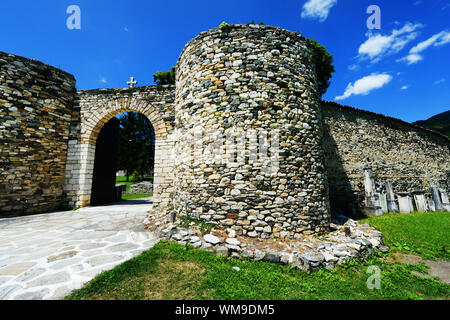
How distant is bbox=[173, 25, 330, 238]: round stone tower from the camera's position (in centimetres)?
444

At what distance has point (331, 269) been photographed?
338 centimetres

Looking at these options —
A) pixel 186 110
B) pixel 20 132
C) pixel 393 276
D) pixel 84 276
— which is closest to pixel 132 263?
pixel 84 276

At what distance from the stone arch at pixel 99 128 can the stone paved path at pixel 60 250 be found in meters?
1.79

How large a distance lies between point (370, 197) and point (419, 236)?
3930 millimetres

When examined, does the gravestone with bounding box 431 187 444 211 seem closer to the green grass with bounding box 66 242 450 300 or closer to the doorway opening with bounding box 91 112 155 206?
the green grass with bounding box 66 242 450 300

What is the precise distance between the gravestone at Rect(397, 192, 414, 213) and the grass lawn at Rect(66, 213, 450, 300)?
7.56 meters

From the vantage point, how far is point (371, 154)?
10367 millimetres

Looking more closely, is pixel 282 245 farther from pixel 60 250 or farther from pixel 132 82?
pixel 132 82

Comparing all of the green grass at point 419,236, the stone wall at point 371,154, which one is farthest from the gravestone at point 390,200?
the green grass at point 419,236

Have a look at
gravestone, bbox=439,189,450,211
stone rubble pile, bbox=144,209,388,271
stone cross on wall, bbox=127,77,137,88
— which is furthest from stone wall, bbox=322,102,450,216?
stone cross on wall, bbox=127,77,137,88

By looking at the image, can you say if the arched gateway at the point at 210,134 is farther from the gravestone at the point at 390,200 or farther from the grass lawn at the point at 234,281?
the gravestone at the point at 390,200

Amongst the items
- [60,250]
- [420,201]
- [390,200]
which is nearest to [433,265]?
[390,200]

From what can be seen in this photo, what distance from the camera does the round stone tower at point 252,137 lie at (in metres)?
4.44
